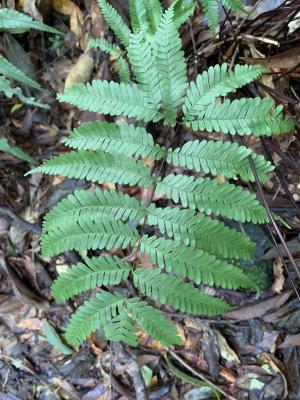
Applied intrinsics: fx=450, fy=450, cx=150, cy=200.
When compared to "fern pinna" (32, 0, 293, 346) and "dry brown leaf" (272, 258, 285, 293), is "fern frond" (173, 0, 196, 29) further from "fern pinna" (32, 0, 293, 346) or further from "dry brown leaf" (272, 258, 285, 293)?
"dry brown leaf" (272, 258, 285, 293)

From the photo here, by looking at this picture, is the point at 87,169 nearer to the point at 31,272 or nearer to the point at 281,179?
the point at 281,179

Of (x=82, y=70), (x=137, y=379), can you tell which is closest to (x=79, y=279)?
(x=137, y=379)

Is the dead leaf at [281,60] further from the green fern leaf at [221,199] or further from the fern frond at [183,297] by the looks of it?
the fern frond at [183,297]

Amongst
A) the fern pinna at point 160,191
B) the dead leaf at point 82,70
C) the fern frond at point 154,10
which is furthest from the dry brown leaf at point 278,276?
the dead leaf at point 82,70

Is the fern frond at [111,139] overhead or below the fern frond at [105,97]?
below

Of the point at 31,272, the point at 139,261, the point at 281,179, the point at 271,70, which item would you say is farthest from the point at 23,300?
the point at 271,70
